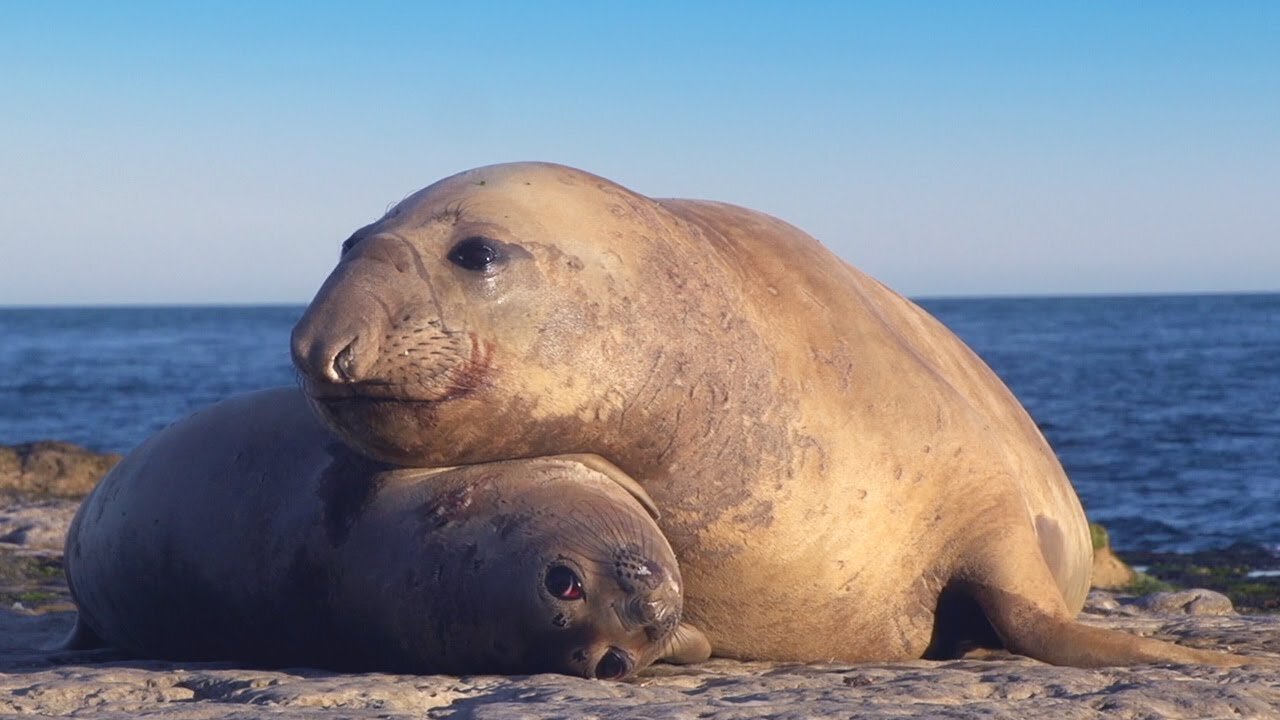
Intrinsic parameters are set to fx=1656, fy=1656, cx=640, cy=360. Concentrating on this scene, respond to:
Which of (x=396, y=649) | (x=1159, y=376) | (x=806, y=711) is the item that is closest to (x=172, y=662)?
(x=396, y=649)

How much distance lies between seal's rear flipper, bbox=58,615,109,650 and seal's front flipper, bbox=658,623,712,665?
234 centimetres

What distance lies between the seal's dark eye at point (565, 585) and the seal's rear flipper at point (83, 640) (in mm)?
2449

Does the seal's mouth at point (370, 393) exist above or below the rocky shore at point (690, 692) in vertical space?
above

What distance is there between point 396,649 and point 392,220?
129cm

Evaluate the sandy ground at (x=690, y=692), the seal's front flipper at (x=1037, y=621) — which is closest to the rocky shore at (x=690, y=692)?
the sandy ground at (x=690, y=692)

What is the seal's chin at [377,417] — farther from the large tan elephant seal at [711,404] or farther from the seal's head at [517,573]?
the seal's head at [517,573]

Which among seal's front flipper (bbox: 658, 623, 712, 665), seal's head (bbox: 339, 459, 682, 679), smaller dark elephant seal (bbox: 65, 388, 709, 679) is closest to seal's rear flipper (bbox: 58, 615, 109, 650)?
smaller dark elephant seal (bbox: 65, 388, 709, 679)

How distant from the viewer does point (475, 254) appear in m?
4.79

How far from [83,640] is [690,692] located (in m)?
2.86

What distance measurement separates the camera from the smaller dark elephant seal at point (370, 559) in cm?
448

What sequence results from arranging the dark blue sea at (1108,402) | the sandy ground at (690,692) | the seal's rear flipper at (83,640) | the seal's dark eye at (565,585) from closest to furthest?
1. the sandy ground at (690,692)
2. the seal's dark eye at (565,585)
3. the seal's rear flipper at (83,640)
4. the dark blue sea at (1108,402)

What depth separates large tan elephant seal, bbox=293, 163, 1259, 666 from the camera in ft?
15.4

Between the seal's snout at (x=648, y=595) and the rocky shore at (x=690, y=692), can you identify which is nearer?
the rocky shore at (x=690, y=692)

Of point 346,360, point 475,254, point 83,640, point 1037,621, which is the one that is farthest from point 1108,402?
point 346,360
